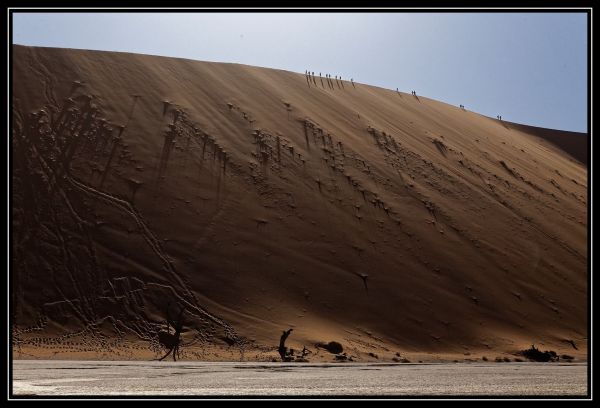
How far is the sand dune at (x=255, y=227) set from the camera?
21750mm

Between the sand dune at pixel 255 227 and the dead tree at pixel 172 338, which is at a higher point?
the sand dune at pixel 255 227

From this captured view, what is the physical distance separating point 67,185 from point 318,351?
11.9 meters

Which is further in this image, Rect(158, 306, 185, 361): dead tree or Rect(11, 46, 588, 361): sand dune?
Rect(11, 46, 588, 361): sand dune

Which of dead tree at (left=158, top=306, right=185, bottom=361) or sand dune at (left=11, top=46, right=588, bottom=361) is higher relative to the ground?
sand dune at (left=11, top=46, right=588, bottom=361)

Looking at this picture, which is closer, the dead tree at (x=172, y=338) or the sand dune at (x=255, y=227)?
the dead tree at (x=172, y=338)

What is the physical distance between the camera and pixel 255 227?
86.6 feet

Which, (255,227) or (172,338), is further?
(255,227)

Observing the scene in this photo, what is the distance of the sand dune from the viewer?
2175 cm

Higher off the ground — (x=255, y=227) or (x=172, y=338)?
(x=255, y=227)
